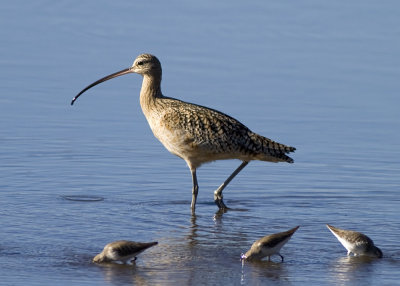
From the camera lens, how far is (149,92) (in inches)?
493

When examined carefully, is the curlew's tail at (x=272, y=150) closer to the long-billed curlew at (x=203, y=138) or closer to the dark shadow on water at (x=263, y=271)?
the long-billed curlew at (x=203, y=138)

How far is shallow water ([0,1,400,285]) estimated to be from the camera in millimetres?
9688

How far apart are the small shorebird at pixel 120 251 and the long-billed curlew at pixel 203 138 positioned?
2509 mm

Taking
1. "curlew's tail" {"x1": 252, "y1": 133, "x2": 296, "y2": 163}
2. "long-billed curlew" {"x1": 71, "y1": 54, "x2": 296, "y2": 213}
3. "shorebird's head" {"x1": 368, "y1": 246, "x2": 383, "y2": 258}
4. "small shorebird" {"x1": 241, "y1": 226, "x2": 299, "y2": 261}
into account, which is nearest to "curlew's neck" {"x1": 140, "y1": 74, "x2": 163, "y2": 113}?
"long-billed curlew" {"x1": 71, "y1": 54, "x2": 296, "y2": 213}

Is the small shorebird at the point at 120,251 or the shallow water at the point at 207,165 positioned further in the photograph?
the shallow water at the point at 207,165

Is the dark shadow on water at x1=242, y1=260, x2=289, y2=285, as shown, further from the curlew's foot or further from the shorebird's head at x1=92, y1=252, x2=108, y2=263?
the curlew's foot

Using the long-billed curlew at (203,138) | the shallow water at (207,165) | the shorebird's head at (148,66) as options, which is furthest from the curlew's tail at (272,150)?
the shorebird's head at (148,66)

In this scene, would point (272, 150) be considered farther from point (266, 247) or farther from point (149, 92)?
point (266, 247)

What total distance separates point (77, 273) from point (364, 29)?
11593 millimetres

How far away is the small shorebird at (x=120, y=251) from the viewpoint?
9.15 metres

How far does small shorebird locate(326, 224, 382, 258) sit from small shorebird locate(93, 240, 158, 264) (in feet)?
5.52

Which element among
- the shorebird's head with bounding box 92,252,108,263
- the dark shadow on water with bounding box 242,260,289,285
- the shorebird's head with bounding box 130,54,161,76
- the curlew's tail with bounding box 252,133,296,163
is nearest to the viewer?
the dark shadow on water with bounding box 242,260,289,285

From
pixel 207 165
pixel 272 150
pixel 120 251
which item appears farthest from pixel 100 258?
pixel 207 165

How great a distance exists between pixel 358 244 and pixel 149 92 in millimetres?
3732
